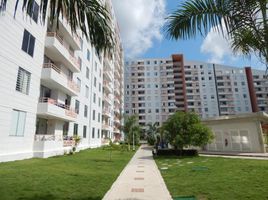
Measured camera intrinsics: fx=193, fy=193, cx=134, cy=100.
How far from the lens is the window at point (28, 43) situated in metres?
15.4

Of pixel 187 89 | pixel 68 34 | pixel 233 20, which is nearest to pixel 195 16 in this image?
pixel 233 20

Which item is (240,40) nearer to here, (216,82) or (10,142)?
(10,142)

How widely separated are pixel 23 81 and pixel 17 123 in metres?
3.34

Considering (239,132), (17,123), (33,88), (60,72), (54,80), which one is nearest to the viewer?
(17,123)

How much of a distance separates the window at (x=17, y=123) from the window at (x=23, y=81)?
5.82 ft

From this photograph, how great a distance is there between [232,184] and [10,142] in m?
13.9

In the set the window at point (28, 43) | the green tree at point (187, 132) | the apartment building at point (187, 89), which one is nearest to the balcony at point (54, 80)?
the window at point (28, 43)

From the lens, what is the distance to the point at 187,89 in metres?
83.6

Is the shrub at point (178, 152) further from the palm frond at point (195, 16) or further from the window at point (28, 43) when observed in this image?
the palm frond at point (195, 16)

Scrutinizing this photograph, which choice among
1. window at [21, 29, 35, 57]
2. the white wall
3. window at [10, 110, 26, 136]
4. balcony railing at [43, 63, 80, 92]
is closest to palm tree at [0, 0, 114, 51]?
the white wall

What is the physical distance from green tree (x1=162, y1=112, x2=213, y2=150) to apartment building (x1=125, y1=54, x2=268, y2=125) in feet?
192

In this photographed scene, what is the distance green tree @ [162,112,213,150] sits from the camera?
19.4m

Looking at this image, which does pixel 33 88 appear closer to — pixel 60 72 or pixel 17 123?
pixel 17 123

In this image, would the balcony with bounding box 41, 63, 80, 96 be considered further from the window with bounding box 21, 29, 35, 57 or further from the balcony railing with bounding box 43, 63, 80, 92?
the window with bounding box 21, 29, 35, 57
